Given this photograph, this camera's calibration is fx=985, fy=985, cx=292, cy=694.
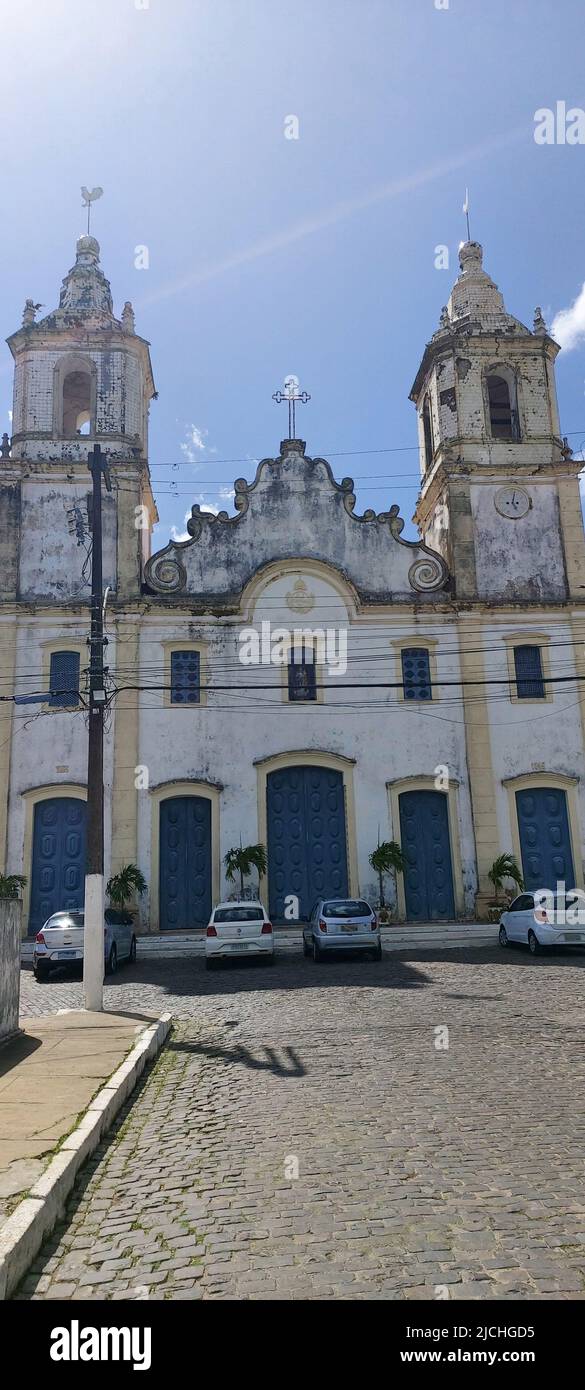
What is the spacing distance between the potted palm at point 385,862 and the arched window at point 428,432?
1238 centimetres

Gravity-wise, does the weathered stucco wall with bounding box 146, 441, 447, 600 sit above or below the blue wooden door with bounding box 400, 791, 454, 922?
above

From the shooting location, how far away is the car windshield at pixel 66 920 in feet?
61.4

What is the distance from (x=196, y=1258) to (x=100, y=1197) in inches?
50.9

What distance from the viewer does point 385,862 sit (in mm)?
23906

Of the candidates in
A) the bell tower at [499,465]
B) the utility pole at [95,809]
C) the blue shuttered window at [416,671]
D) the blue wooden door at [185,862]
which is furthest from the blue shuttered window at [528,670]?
the utility pole at [95,809]

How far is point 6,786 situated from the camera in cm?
2422

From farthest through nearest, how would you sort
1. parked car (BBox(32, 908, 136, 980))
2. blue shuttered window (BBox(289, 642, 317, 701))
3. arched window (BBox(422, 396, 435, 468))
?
arched window (BBox(422, 396, 435, 468)), blue shuttered window (BBox(289, 642, 317, 701)), parked car (BBox(32, 908, 136, 980))

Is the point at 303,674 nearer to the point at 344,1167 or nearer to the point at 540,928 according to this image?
the point at 540,928

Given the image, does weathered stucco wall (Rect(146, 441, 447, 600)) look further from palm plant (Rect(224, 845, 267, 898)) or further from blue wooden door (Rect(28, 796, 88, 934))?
palm plant (Rect(224, 845, 267, 898))

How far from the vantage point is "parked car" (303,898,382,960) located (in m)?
18.7

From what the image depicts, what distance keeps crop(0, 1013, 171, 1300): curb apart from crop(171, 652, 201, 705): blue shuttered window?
1681 cm

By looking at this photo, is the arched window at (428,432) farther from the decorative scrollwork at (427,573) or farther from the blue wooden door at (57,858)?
the blue wooden door at (57,858)

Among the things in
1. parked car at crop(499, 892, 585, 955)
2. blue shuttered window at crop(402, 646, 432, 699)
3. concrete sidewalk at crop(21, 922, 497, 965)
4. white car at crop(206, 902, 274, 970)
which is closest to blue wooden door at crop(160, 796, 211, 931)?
concrete sidewalk at crop(21, 922, 497, 965)
